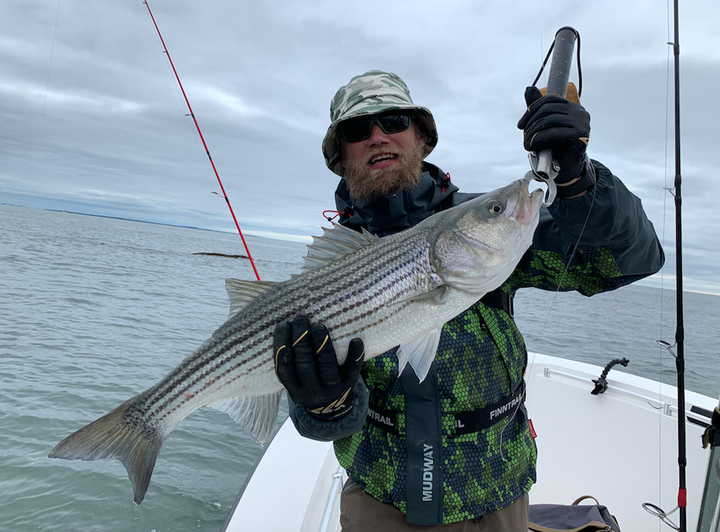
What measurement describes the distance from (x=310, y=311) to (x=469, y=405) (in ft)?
3.61

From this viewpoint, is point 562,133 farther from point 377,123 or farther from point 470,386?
point 377,123

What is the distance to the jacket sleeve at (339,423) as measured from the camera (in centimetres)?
234

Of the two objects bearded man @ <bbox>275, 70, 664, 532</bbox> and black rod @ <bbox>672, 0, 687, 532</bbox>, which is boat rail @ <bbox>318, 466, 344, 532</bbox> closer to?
bearded man @ <bbox>275, 70, 664, 532</bbox>

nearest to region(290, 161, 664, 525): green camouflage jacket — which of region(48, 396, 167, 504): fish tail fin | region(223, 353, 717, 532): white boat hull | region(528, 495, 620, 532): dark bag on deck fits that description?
region(48, 396, 167, 504): fish tail fin

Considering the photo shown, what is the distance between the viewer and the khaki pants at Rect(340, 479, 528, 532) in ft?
7.76

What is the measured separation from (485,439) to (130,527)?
4.81m

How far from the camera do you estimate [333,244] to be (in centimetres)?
245

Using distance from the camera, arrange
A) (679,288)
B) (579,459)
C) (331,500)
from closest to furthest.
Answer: (679,288)
(331,500)
(579,459)

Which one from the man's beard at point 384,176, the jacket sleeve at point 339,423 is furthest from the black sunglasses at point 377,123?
the jacket sleeve at point 339,423

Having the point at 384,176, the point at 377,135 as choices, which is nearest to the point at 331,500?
the point at 384,176

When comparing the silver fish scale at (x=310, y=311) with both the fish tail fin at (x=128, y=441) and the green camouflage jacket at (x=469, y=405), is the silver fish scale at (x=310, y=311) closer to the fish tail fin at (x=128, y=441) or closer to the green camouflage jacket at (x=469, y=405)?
the fish tail fin at (x=128, y=441)

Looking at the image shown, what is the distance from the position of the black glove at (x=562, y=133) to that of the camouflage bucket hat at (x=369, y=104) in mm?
1324

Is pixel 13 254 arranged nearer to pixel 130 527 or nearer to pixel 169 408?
pixel 130 527

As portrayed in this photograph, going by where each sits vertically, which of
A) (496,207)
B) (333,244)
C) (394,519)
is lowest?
(394,519)
